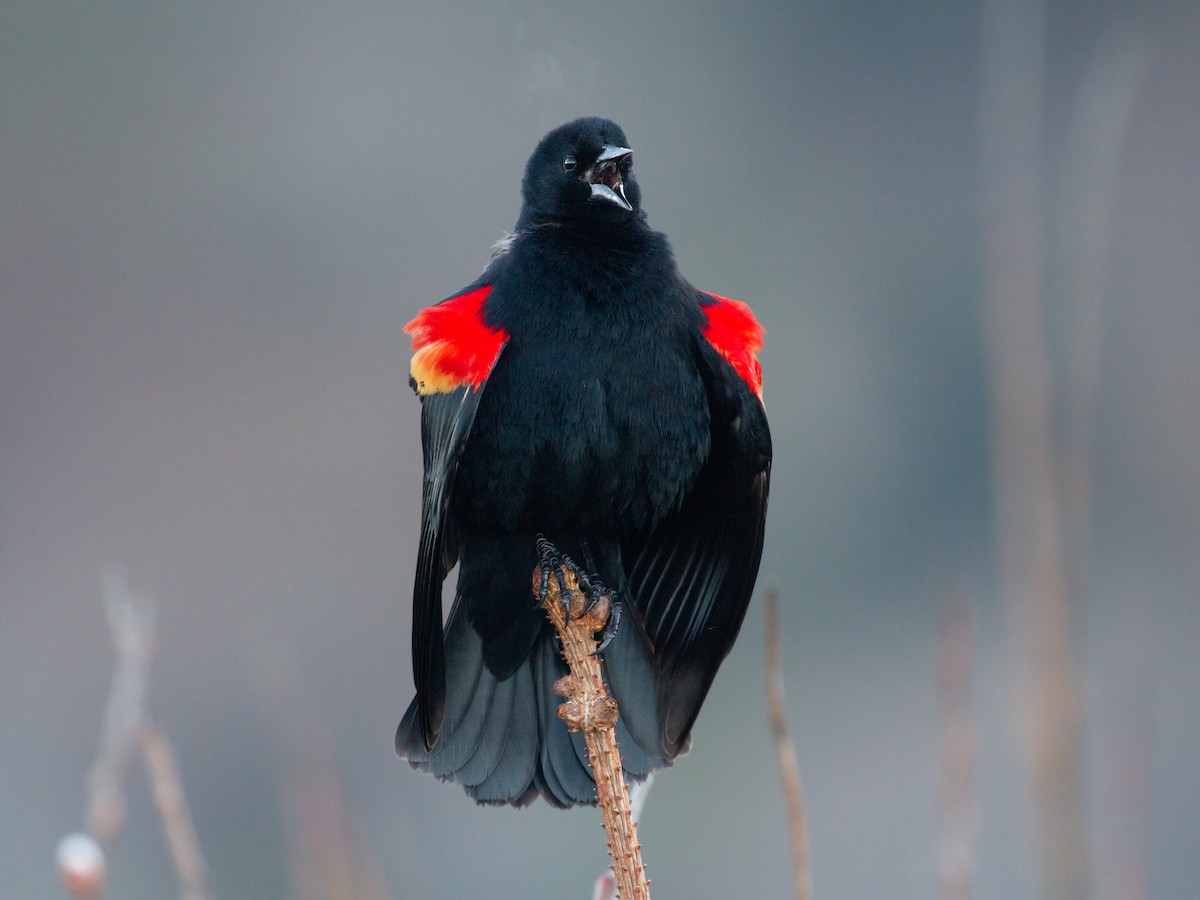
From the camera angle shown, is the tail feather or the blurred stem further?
the tail feather

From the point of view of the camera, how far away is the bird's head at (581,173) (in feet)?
8.16

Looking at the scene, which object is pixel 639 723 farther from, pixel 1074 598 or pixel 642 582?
pixel 1074 598

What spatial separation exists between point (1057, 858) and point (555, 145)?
176cm

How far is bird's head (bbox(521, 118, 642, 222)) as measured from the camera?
249 cm

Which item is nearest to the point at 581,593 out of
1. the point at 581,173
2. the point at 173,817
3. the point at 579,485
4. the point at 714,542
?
the point at 579,485

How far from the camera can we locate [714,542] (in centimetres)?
242

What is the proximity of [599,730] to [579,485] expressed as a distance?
692 mm

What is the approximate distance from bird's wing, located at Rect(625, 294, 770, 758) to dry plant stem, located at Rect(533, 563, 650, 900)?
0.89 feet

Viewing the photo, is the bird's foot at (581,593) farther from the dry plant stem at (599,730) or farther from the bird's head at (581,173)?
the bird's head at (581,173)

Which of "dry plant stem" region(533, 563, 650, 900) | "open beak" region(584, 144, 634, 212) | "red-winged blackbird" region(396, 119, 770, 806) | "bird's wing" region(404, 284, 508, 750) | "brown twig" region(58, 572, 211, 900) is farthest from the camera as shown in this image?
"open beak" region(584, 144, 634, 212)

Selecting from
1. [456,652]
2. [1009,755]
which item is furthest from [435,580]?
[1009,755]

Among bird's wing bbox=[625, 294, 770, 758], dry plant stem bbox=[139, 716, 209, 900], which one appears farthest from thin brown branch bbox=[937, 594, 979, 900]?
bird's wing bbox=[625, 294, 770, 758]

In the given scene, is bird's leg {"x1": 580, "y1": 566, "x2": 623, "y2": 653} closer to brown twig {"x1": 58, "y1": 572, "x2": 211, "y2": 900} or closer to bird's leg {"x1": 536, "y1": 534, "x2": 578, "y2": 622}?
bird's leg {"x1": 536, "y1": 534, "x2": 578, "y2": 622}

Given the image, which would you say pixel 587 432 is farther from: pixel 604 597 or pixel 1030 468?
pixel 1030 468
